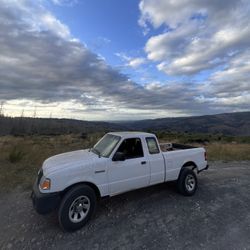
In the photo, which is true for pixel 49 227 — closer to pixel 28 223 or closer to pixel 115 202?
pixel 28 223

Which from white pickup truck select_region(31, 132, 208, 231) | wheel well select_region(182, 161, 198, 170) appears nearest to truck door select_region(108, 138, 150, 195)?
white pickup truck select_region(31, 132, 208, 231)

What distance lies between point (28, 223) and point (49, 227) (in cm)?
59

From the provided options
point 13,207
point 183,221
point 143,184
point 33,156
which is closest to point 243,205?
point 183,221

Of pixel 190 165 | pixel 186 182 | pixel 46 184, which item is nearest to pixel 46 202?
pixel 46 184

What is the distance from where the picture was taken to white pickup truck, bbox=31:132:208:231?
420 centimetres

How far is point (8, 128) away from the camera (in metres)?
74.6

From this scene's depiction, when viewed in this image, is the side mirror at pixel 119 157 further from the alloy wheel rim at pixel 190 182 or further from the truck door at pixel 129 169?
the alloy wheel rim at pixel 190 182

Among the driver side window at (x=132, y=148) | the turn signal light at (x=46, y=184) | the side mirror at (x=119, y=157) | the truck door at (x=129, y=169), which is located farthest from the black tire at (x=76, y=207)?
the driver side window at (x=132, y=148)

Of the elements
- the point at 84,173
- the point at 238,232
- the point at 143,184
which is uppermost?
the point at 84,173

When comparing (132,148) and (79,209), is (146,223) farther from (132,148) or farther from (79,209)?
(132,148)

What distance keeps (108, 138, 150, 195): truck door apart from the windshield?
0.64 ft

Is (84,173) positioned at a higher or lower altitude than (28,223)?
higher

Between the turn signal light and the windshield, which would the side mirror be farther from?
the turn signal light

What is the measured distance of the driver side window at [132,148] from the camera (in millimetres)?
5285
